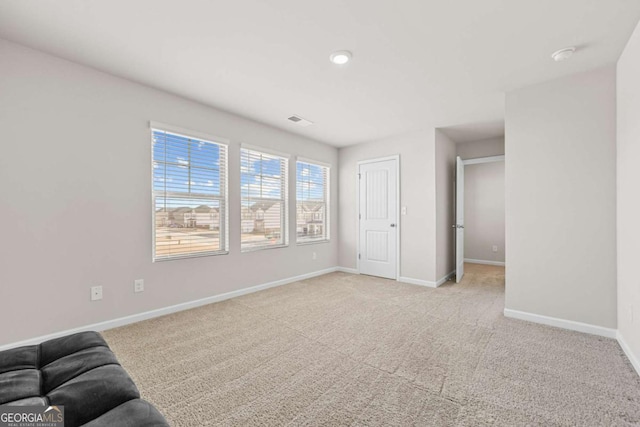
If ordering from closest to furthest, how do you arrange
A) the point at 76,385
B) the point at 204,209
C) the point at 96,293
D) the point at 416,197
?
the point at 76,385, the point at 96,293, the point at 204,209, the point at 416,197

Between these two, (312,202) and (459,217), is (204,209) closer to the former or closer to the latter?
(312,202)

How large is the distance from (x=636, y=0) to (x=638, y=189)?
4.05 feet

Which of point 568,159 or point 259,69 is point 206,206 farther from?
point 568,159

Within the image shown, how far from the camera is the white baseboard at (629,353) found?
6.70ft

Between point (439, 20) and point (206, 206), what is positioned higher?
point (439, 20)

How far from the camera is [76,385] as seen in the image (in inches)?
43.5

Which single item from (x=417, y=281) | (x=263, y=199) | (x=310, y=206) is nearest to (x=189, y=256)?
(x=263, y=199)

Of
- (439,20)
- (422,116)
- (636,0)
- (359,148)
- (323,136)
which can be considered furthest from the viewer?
(359,148)

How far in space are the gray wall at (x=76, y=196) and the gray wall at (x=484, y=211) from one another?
223 inches

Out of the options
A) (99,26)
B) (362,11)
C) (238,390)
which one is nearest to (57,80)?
(99,26)

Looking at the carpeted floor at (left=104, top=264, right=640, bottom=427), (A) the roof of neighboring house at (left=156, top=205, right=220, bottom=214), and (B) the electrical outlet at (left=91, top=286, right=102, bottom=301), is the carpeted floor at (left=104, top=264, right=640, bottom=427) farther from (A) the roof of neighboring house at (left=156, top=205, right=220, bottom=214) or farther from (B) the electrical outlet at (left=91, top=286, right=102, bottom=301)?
(A) the roof of neighboring house at (left=156, top=205, right=220, bottom=214)

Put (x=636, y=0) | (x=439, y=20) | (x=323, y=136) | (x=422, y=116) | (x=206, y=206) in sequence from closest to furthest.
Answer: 1. (x=636, y=0)
2. (x=439, y=20)
3. (x=206, y=206)
4. (x=422, y=116)
5. (x=323, y=136)

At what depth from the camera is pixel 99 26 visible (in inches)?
82.7

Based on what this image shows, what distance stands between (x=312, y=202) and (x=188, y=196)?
90.6 inches
